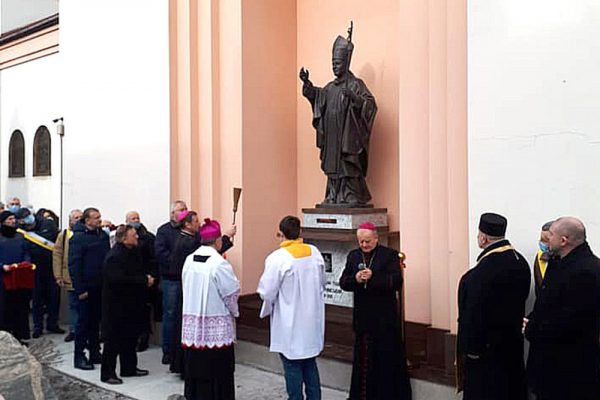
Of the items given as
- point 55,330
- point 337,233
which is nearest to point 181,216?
point 337,233

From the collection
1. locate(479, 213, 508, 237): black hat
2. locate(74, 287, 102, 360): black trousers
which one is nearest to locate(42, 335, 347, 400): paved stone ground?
locate(74, 287, 102, 360): black trousers

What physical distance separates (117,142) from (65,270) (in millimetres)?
2202

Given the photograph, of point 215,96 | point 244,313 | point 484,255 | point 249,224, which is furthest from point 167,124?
point 484,255

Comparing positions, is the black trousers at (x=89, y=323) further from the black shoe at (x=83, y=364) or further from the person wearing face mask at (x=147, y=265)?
the person wearing face mask at (x=147, y=265)

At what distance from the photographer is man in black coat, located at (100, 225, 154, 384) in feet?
22.3

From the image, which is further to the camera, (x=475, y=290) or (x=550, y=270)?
(x=475, y=290)

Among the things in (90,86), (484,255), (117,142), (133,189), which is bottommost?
(484,255)

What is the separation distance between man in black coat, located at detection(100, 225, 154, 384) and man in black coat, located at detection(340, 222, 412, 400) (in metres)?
2.44

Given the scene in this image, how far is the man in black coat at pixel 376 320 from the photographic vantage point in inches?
215

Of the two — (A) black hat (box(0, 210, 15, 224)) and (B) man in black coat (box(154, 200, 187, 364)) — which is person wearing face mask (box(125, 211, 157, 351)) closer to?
(B) man in black coat (box(154, 200, 187, 364))

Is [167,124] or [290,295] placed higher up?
[167,124]

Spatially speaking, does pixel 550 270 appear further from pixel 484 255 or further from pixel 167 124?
pixel 167 124

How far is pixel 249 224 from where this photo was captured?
864 centimetres

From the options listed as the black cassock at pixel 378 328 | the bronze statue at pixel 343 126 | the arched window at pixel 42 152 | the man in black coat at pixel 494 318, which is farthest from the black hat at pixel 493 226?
the arched window at pixel 42 152
